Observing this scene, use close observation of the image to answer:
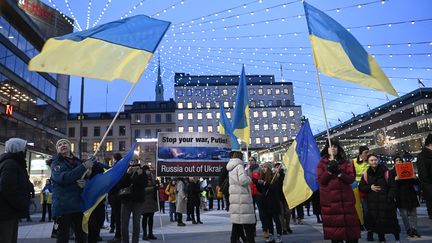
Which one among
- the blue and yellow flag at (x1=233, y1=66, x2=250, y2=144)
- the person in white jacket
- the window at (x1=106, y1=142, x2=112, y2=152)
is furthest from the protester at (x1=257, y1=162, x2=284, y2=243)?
the window at (x1=106, y1=142, x2=112, y2=152)

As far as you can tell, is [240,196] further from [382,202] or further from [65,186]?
[65,186]

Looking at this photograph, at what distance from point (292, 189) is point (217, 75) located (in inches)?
3507

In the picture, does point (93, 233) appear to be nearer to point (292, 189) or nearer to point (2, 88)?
point (292, 189)

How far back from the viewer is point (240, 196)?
7.33 metres

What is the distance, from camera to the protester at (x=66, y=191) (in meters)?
5.43

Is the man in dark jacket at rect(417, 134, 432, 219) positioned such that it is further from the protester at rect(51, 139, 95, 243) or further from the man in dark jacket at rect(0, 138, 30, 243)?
the man in dark jacket at rect(0, 138, 30, 243)

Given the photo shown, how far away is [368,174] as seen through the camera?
23.9 feet

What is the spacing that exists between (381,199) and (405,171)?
8.79ft

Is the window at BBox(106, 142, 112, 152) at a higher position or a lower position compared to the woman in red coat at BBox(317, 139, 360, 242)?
higher

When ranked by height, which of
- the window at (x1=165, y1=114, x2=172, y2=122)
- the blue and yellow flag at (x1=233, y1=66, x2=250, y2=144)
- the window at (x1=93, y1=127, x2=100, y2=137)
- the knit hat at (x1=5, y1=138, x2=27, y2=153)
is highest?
the window at (x1=165, y1=114, x2=172, y2=122)

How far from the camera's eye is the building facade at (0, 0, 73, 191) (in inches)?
1051

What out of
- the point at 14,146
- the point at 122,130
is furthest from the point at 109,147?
the point at 14,146

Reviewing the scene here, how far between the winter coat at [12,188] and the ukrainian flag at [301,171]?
4.47 metres

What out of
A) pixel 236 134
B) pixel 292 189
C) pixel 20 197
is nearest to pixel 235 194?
pixel 292 189
